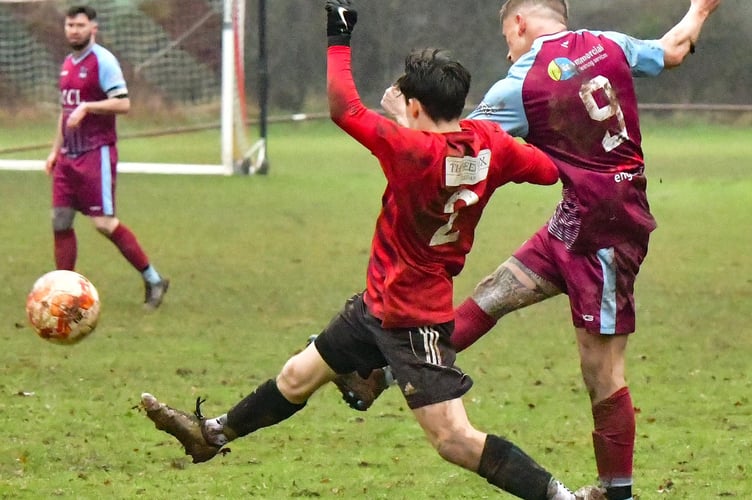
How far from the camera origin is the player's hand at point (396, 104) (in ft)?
14.7

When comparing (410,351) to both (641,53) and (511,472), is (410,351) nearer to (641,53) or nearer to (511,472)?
(511,472)

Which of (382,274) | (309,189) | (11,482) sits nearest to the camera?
(382,274)

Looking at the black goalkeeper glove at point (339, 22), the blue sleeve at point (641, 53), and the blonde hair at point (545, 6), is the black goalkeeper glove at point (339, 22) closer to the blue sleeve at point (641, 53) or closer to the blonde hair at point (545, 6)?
the blonde hair at point (545, 6)

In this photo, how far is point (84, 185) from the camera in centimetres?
938

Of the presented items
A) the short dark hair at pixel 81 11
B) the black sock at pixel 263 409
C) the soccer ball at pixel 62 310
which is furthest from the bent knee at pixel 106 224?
the black sock at pixel 263 409

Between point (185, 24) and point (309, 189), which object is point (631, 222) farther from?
point (185, 24)

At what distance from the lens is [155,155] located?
2095 centimetres

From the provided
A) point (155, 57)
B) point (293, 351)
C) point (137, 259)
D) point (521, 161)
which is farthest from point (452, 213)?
point (155, 57)

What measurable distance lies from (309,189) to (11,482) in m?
12.1

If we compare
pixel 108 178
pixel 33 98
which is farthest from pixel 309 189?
pixel 108 178

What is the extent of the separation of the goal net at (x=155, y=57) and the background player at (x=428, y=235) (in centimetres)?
1380

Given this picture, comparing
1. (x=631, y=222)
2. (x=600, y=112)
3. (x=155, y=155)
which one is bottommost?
(x=155, y=155)

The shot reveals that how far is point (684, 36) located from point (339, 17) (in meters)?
1.55

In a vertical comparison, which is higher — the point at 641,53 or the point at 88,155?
the point at 641,53
